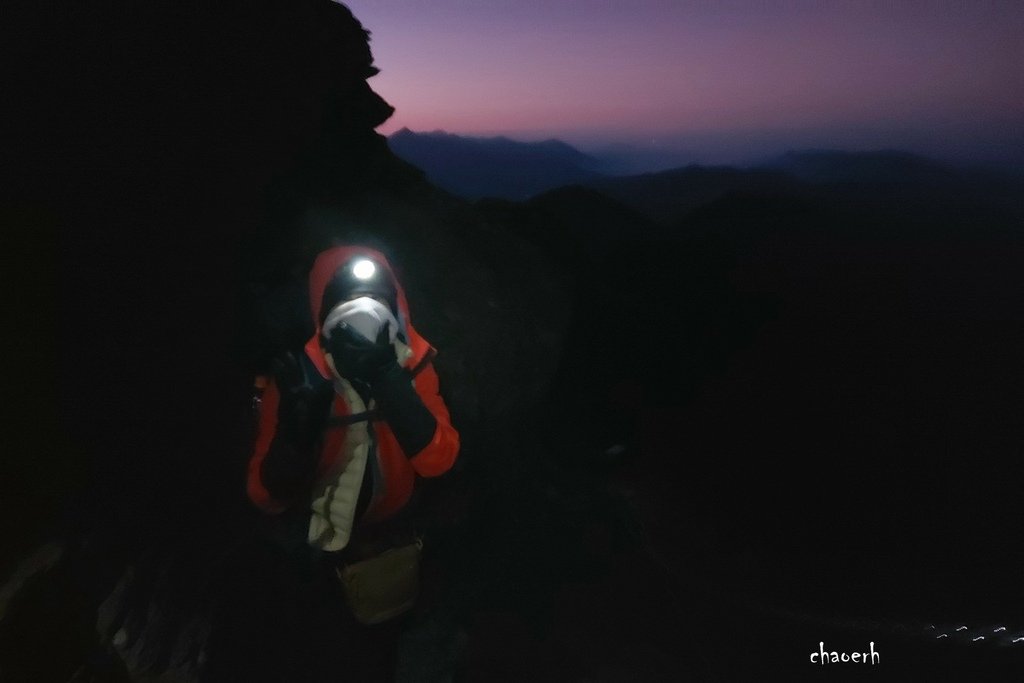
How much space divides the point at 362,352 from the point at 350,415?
0.88ft

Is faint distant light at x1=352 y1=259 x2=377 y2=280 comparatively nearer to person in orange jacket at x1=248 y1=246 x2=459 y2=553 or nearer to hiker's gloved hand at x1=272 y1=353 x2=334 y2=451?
person in orange jacket at x1=248 y1=246 x2=459 y2=553

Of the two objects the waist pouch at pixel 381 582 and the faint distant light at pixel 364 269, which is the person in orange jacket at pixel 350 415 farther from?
the waist pouch at pixel 381 582

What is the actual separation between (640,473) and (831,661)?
1127 millimetres

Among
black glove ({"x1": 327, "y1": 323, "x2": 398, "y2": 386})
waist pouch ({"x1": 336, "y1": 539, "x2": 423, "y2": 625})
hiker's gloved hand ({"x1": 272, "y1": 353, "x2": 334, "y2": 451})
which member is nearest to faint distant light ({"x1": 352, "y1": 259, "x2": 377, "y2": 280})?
black glove ({"x1": 327, "y1": 323, "x2": 398, "y2": 386})

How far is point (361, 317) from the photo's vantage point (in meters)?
1.32

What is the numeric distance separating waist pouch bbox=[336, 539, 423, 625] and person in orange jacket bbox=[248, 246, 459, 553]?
11cm

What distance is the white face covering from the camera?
1320mm

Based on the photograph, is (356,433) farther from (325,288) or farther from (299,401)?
(325,288)

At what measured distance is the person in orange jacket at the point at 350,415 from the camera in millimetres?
A: 1340

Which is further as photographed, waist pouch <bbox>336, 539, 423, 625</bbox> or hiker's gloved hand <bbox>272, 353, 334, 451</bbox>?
waist pouch <bbox>336, 539, 423, 625</bbox>

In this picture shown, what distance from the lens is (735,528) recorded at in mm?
2547

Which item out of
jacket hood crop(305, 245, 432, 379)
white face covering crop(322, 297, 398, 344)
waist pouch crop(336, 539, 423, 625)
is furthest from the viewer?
waist pouch crop(336, 539, 423, 625)

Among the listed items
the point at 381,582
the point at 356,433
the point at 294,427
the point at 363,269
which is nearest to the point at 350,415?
the point at 356,433

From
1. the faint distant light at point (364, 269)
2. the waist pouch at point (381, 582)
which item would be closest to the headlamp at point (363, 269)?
the faint distant light at point (364, 269)
